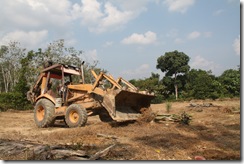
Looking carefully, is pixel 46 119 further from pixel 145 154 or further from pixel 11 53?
pixel 11 53

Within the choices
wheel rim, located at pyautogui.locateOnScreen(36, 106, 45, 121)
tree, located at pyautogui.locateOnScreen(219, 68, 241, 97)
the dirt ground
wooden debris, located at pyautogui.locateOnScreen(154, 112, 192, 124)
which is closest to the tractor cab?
wheel rim, located at pyautogui.locateOnScreen(36, 106, 45, 121)

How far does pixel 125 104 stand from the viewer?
9234 millimetres

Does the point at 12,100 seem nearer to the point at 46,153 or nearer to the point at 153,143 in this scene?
the point at 153,143

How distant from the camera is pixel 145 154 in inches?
183

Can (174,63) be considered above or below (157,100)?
above

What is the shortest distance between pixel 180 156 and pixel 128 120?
3933 millimetres

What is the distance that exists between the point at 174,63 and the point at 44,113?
2947 cm

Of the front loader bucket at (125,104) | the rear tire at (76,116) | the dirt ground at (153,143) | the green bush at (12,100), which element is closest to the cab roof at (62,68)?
the rear tire at (76,116)

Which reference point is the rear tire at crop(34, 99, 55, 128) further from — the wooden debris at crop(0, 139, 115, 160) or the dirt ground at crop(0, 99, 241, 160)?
the wooden debris at crop(0, 139, 115, 160)

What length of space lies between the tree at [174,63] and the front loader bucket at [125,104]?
2791 cm

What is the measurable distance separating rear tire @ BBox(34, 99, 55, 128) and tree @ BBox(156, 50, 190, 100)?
93.8 feet

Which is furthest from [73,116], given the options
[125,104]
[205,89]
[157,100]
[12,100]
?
[157,100]

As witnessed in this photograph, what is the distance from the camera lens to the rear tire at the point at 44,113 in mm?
9703

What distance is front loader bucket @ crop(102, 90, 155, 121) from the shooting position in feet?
26.6
